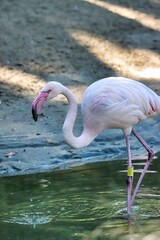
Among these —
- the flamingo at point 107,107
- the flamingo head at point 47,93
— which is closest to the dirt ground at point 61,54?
the flamingo at point 107,107

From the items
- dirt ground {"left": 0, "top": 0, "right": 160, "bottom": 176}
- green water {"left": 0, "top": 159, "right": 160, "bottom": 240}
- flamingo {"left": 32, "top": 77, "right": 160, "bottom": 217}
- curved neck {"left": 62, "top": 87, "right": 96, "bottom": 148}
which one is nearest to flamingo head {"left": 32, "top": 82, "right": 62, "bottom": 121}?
flamingo {"left": 32, "top": 77, "right": 160, "bottom": 217}

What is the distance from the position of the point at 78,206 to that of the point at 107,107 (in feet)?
2.93

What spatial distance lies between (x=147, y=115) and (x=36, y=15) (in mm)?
6045

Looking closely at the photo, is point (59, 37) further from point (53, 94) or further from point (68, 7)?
point (53, 94)

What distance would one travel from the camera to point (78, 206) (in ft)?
20.7

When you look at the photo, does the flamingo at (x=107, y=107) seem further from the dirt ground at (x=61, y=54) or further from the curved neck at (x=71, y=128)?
the dirt ground at (x=61, y=54)

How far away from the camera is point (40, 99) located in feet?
20.1

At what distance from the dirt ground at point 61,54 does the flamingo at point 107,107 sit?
170 cm

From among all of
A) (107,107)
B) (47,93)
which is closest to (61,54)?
(107,107)

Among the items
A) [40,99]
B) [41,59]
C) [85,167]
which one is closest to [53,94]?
[40,99]

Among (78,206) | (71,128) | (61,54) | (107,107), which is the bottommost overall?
(61,54)

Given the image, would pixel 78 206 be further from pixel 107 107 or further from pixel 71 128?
pixel 107 107

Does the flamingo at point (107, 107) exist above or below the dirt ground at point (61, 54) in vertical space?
above

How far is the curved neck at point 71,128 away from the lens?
6.24m
